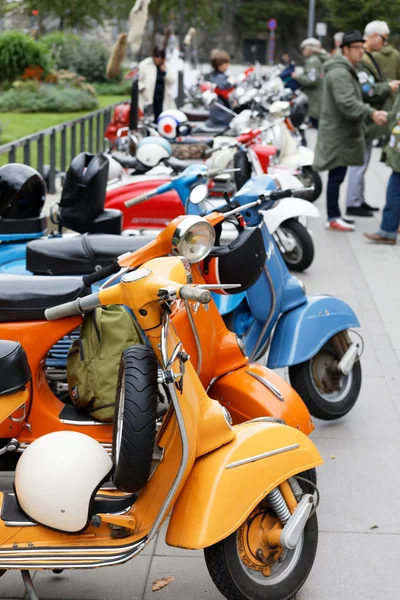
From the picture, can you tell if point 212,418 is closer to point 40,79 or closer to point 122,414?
point 122,414

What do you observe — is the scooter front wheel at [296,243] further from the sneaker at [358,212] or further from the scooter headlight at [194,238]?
the scooter headlight at [194,238]

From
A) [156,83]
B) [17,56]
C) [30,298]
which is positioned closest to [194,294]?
[30,298]

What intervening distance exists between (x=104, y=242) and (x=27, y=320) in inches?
39.6

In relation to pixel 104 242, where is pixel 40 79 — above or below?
below

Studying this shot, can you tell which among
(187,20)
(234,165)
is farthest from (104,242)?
(187,20)

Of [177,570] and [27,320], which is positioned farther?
[27,320]

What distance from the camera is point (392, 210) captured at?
365 inches

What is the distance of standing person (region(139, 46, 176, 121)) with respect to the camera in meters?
14.4

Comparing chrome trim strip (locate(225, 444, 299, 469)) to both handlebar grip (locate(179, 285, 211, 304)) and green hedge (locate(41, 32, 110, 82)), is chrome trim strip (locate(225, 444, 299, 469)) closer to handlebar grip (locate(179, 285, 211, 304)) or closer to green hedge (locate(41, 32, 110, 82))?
handlebar grip (locate(179, 285, 211, 304))

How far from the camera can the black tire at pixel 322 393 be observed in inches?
186

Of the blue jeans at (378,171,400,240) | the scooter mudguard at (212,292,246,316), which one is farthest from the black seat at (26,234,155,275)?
the blue jeans at (378,171,400,240)

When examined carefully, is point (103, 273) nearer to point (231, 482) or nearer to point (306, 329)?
point (231, 482)

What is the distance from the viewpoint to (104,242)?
471 cm

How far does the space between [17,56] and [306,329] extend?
22473 millimetres
